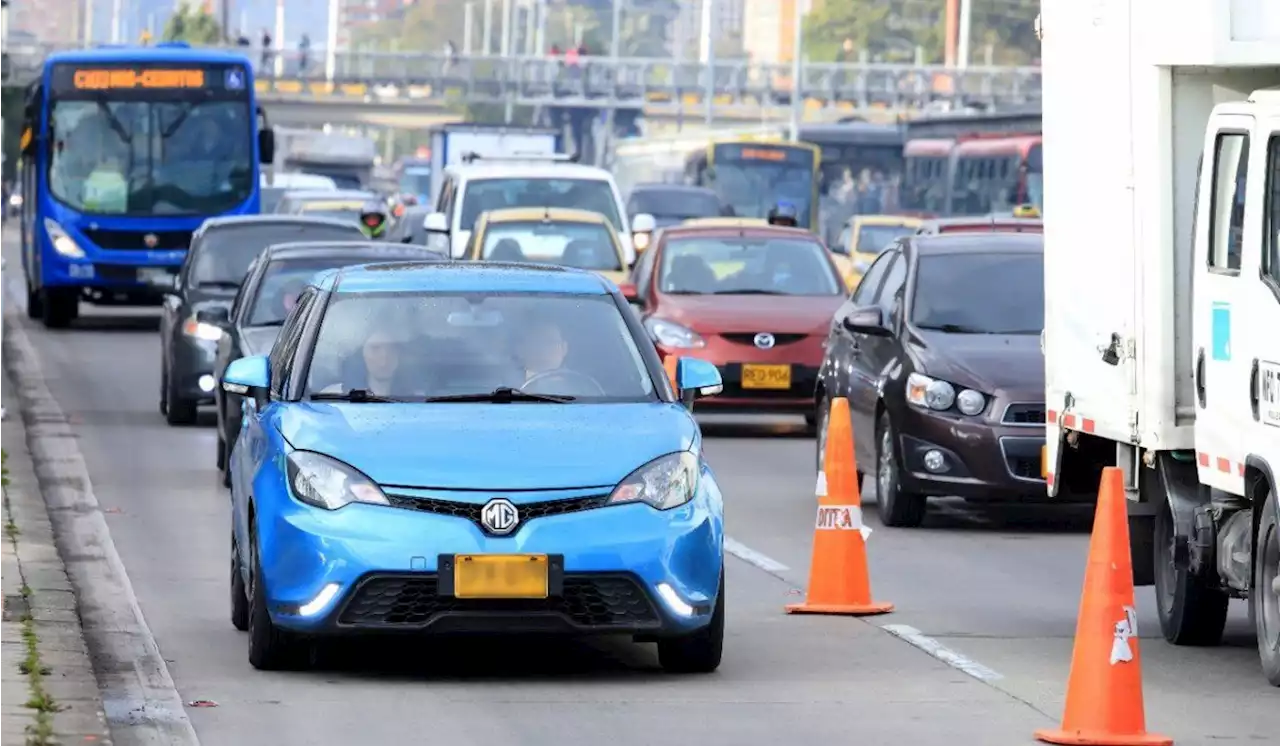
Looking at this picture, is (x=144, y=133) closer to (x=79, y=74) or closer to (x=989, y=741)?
(x=79, y=74)

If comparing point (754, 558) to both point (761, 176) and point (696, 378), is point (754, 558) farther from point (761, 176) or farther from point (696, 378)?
point (761, 176)

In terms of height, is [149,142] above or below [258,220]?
above

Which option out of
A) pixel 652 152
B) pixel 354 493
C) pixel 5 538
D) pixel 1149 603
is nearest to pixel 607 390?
pixel 354 493

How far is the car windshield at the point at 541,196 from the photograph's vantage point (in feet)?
117

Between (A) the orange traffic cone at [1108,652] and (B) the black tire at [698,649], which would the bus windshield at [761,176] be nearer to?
(B) the black tire at [698,649]

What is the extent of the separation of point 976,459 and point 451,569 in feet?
22.0

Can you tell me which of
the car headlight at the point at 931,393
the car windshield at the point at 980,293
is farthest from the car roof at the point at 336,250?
the car headlight at the point at 931,393

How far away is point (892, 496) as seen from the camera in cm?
1688

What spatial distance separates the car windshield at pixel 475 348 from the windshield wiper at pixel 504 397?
0.09ft

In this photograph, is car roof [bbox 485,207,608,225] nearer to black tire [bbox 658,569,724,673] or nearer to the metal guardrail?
black tire [bbox 658,569,724,673]

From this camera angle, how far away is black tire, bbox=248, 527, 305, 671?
10633mm

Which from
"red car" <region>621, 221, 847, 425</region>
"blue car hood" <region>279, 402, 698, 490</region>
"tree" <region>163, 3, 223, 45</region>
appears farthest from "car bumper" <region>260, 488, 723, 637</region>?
"tree" <region>163, 3, 223, 45</region>

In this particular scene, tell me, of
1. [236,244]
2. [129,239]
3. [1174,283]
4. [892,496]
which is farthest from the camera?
[129,239]

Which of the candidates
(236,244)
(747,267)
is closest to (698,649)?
(747,267)
